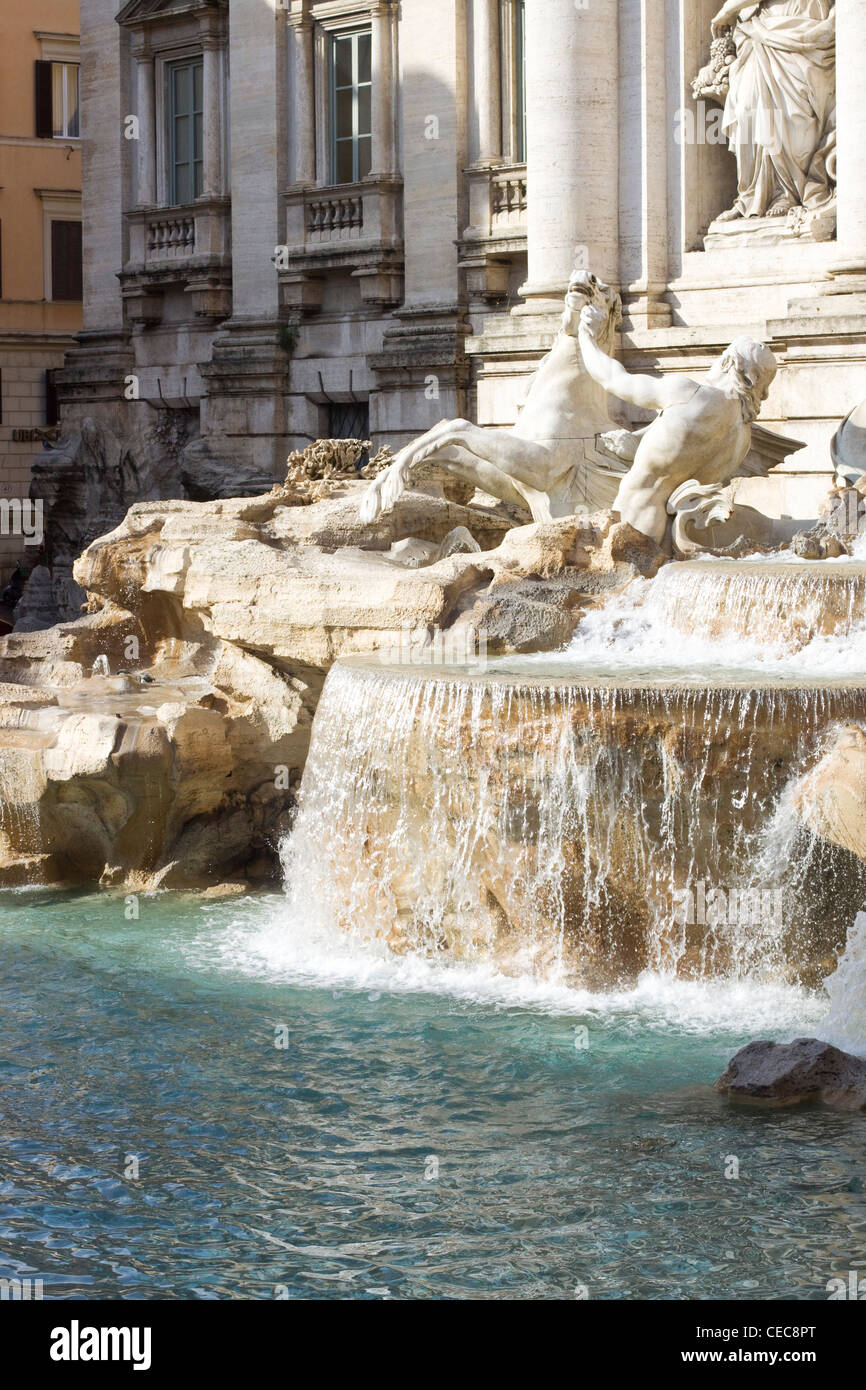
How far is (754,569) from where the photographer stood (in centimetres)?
1111

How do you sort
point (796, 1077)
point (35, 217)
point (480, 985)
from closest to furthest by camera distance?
point (796, 1077)
point (480, 985)
point (35, 217)

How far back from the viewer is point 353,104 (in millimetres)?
→ 20375

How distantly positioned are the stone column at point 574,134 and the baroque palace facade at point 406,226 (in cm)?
2

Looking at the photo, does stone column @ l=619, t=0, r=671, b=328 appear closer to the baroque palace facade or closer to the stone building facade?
the baroque palace facade

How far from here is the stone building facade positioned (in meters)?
31.2

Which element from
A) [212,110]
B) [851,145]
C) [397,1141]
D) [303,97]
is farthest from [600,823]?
[212,110]

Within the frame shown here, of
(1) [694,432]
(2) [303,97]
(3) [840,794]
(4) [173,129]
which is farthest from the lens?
(4) [173,129]

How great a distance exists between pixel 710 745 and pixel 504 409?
26.3 feet

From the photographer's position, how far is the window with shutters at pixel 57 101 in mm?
31406

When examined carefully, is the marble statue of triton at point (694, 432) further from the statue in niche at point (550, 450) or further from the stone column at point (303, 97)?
the stone column at point (303, 97)

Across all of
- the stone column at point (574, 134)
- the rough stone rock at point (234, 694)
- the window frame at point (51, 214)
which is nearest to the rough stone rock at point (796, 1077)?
the rough stone rock at point (234, 694)

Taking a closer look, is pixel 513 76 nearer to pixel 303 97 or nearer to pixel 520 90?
pixel 520 90

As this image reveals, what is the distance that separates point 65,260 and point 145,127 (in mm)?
9066

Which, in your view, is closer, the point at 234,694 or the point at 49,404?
the point at 234,694
